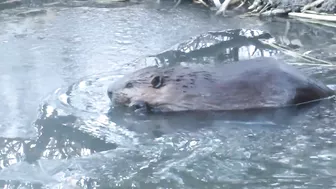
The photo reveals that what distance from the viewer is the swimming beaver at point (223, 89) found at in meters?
3.69

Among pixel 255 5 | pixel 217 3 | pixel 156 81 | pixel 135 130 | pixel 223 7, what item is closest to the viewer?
pixel 135 130

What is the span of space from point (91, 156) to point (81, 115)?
0.61 meters

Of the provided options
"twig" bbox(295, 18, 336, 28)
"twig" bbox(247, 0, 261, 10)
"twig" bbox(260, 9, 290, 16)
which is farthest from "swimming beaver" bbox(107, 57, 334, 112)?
"twig" bbox(247, 0, 261, 10)

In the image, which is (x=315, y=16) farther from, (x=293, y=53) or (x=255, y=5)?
(x=293, y=53)

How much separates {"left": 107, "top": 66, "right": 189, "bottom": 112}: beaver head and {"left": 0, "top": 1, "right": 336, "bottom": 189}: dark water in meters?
0.11

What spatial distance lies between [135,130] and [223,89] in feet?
1.83

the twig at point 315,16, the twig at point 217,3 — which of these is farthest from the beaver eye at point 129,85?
the twig at point 217,3

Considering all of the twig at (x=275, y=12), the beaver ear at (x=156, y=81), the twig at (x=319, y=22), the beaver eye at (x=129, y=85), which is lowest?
the twig at (x=319, y=22)

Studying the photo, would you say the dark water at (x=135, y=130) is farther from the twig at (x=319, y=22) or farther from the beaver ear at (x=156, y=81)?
the twig at (x=319, y=22)

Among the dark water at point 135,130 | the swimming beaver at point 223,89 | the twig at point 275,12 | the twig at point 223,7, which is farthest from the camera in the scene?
the twig at point 223,7

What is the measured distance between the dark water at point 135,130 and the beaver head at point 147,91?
0.11 m

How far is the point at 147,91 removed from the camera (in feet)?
12.6

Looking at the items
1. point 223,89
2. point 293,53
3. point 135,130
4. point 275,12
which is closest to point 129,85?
point 135,130

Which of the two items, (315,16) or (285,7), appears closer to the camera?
(315,16)
